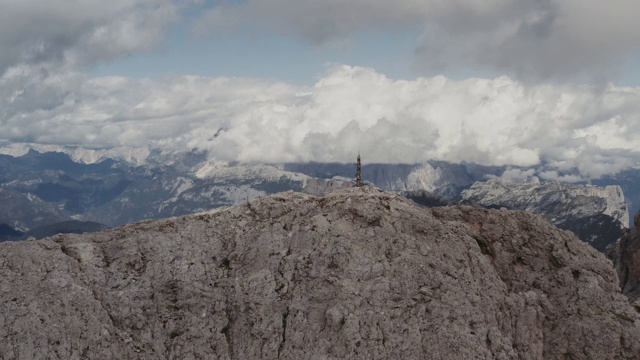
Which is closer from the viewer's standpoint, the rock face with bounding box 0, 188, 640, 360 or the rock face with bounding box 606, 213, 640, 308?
the rock face with bounding box 0, 188, 640, 360

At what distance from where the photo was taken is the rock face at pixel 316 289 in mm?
43469

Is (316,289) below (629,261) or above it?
above

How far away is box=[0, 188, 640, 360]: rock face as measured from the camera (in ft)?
143

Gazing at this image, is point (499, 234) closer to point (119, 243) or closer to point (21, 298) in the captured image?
point (119, 243)

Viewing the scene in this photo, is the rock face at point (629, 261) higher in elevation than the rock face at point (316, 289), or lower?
lower

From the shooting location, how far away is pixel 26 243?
47.8 meters

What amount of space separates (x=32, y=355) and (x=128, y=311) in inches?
285

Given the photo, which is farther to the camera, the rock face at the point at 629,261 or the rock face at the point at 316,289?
the rock face at the point at 629,261

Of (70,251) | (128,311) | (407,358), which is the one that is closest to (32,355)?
(128,311)

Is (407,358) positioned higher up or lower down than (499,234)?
lower down

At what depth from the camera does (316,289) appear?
47062 millimetres

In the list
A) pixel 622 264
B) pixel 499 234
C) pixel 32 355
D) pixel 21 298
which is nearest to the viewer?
pixel 32 355

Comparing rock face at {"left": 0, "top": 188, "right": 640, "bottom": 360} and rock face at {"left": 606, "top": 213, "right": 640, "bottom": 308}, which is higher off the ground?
rock face at {"left": 0, "top": 188, "right": 640, "bottom": 360}

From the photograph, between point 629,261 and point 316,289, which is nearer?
point 316,289
